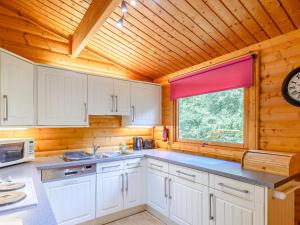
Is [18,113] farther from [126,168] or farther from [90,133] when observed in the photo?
[126,168]

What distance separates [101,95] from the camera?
9.96ft

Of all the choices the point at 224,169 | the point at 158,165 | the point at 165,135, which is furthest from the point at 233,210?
the point at 165,135

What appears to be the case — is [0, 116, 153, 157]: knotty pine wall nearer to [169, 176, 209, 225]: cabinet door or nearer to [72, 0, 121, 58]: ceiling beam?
[72, 0, 121, 58]: ceiling beam

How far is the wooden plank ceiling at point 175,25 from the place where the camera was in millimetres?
1885

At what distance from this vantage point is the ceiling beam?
1.81 meters

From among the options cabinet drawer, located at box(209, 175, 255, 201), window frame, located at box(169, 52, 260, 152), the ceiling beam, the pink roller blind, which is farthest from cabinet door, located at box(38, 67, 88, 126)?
window frame, located at box(169, 52, 260, 152)

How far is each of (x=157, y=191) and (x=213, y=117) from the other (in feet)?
4.35

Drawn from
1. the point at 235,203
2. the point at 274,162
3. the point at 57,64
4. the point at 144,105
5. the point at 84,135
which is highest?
the point at 57,64

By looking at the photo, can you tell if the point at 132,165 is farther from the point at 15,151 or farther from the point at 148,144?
the point at 15,151

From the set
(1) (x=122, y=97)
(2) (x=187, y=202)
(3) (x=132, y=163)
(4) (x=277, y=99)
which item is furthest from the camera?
(1) (x=122, y=97)

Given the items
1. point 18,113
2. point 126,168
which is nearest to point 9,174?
point 18,113

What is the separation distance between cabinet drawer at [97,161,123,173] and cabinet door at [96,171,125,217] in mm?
53

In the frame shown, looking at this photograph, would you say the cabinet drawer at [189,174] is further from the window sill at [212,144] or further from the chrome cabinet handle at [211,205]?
the window sill at [212,144]

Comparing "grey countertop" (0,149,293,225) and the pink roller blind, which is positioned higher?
the pink roller blind
